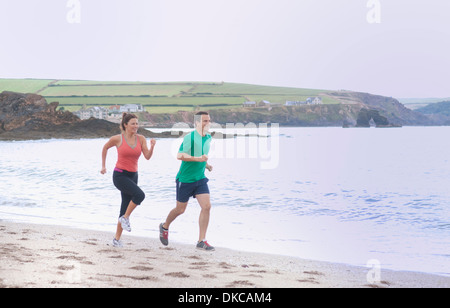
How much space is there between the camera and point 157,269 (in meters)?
6.93

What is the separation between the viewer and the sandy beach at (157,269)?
6.12 meters

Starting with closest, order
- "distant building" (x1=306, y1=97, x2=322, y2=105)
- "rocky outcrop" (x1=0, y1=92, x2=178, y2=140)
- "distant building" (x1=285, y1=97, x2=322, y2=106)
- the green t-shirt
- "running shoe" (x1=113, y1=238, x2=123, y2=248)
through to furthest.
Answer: the green t-shirt < "running shoe" (x1=113, y1=238, x2=123, y2=248) < "rocky outcrop" (x1=0, y1=92, x2=178, y2=140) < "distant building" (x1=285, y1=97, x2=322, y2=106) < "distant building" (x1=306, y1=97, x2=322, y2=105)

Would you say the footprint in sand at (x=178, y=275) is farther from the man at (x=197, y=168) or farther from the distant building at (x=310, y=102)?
the distant building at (x=310, y=102)

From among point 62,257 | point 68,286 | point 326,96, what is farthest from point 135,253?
point 326,96

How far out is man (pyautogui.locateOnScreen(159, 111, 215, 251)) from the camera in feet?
26.2

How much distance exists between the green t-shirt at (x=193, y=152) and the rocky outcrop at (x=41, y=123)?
67.8m

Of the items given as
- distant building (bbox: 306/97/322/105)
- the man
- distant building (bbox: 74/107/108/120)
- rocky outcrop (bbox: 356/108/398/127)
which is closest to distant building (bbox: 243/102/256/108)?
distant building (bbox: 306/97/322/105)

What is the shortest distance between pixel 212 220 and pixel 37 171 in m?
15.8

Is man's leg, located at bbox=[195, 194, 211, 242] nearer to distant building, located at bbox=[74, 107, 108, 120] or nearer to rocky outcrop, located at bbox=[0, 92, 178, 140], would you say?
rocky outcrop, located at bbox=[0, 92, 178, 140]

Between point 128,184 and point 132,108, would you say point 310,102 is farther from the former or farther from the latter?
point 128,184

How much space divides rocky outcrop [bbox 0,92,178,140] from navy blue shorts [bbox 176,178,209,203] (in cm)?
6774

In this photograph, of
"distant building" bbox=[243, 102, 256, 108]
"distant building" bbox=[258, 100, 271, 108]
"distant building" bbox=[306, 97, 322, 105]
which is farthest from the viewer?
"distant building" bbox=[306, 97, 322, 105]

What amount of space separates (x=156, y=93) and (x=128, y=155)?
140330 mm
